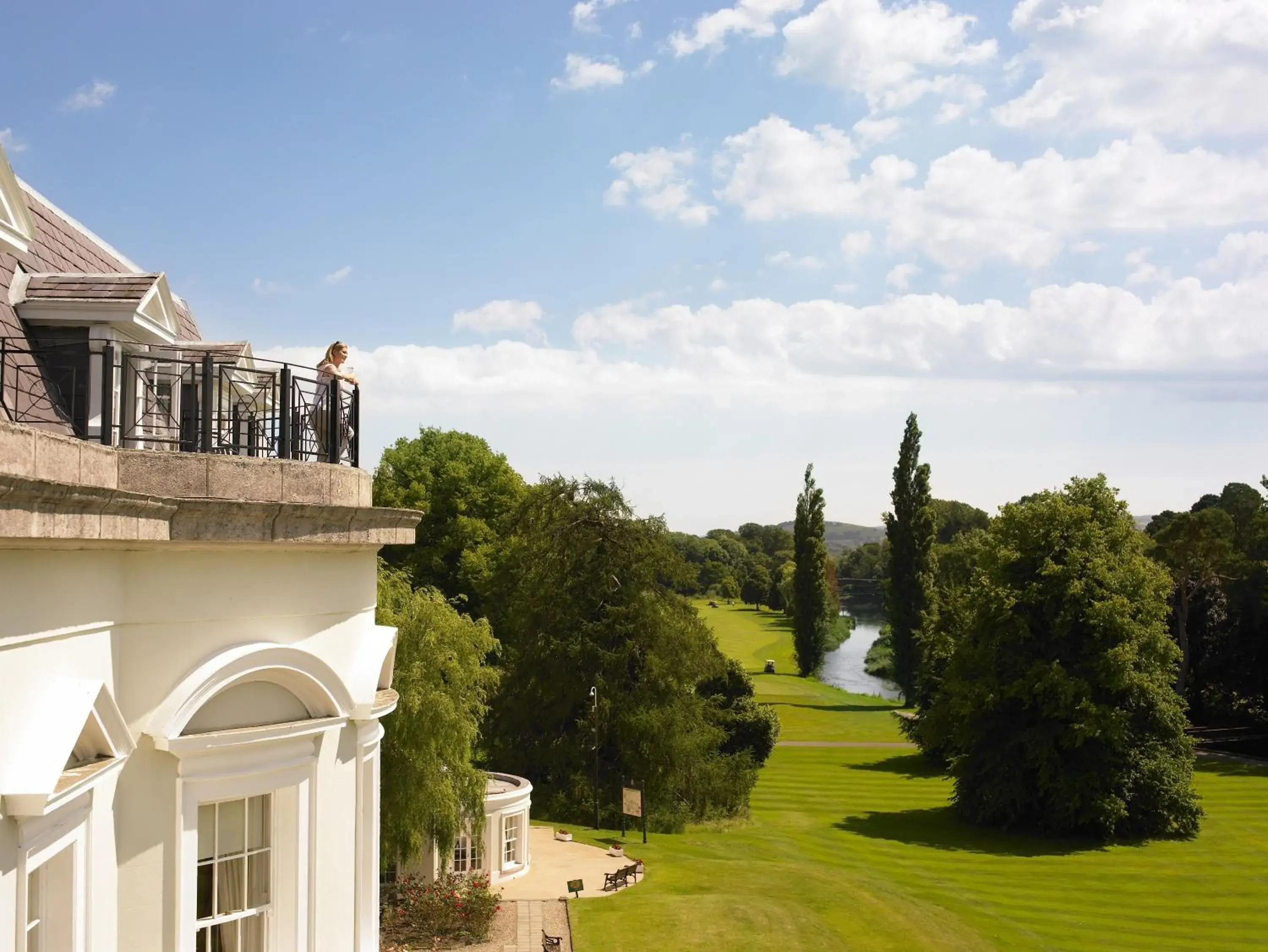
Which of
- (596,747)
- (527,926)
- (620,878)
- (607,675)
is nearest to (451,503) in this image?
(607,675)

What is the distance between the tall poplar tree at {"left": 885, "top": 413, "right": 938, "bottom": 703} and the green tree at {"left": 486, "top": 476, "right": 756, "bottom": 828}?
112 feet

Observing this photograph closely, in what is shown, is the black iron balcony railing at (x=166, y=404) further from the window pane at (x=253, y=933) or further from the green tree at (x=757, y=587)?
the green tree at (x=757, y=587)

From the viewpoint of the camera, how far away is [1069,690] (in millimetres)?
38656

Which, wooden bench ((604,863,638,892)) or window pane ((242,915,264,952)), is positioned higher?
window pane ((242,915,264,952))

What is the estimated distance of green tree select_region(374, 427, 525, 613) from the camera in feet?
166

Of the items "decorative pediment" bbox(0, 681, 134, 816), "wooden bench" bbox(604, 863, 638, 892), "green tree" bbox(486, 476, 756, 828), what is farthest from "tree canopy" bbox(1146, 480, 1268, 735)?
"decorative pediment" bbox(0, 681, 134, 816)

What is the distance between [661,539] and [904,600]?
3639 centimetres

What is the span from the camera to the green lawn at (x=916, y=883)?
24781mm

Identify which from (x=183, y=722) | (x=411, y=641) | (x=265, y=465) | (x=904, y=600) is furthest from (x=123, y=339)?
(x=904, y=600)

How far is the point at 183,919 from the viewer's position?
8.17 meters

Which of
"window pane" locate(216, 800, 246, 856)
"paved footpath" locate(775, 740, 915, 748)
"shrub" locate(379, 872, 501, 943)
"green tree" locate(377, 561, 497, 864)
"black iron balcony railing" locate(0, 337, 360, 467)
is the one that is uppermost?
"black iron balcony railing" locate(0, 337, 360, 467)

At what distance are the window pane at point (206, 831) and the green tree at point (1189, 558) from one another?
6335 centimetres

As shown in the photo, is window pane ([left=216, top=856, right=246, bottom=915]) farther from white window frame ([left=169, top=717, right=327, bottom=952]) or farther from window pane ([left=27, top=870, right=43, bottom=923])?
window pane ([left=27, top=870, right=43, bottom=923])

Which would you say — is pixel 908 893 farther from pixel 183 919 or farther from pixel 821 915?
pixel 183 919
